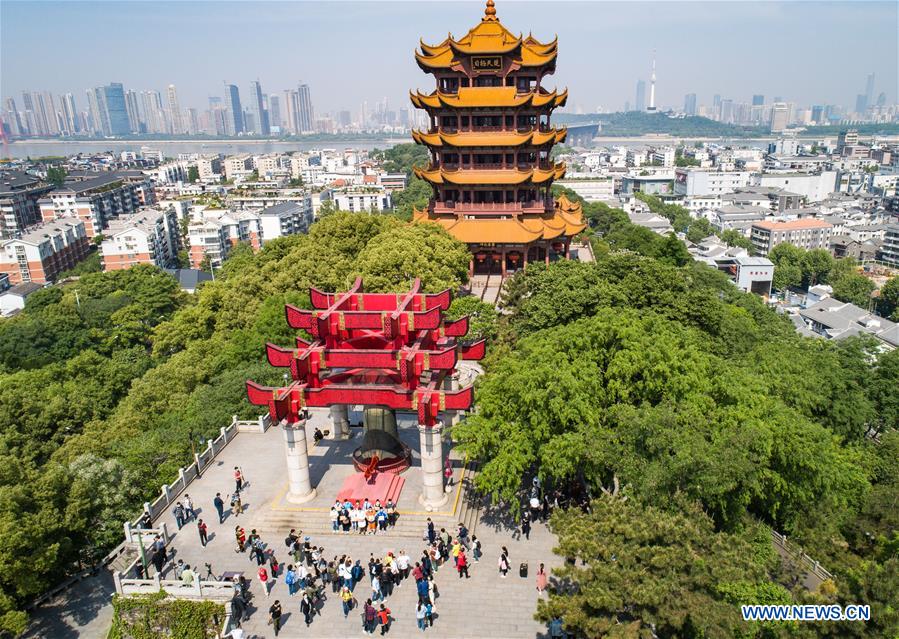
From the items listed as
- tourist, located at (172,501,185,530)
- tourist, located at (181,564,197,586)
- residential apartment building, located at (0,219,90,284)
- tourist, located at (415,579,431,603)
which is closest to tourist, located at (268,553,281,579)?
tourist, located at (181,564,197,586)

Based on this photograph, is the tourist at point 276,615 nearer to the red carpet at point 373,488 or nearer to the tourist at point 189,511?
the red carpet at point 373,488

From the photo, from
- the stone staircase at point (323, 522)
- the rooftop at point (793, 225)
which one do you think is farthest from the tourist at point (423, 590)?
the rooftop at point (793, 225)

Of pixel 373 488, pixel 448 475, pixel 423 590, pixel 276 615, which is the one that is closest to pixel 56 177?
pixel 373 488

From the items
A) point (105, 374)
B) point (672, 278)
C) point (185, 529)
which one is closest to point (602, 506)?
point (185, 529)

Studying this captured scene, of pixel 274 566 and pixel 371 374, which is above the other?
pixel 371 374

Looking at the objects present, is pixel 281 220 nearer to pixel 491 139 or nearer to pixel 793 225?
pixel 491 139
